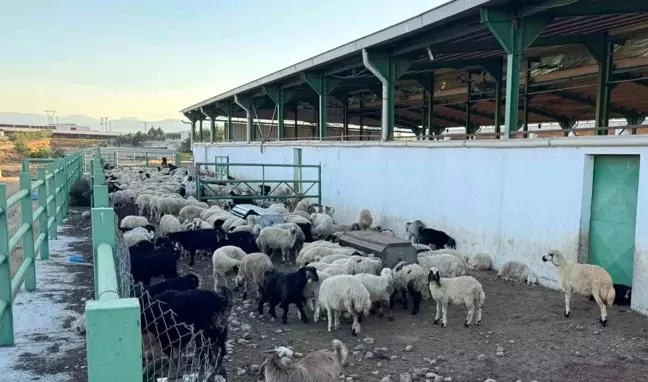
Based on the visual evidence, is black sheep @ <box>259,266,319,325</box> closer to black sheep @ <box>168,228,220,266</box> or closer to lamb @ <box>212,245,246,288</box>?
lamb @ <box>212,245,246,288</box>

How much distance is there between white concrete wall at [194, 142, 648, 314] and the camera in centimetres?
788

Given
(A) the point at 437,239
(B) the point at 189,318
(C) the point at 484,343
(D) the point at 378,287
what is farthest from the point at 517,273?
(B) the point at 189,318

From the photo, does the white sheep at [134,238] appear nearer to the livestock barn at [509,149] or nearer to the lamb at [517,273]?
the livestock barn at [509,149]

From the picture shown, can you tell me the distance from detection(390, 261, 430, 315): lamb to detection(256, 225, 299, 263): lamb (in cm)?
323

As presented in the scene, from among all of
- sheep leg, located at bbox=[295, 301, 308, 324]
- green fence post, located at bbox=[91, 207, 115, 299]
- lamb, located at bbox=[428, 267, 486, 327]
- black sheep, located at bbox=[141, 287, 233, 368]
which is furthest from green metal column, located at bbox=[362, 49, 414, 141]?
green fence post, located at bbox=[91, 207, 115, 299]

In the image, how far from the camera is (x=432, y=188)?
37.2 ft

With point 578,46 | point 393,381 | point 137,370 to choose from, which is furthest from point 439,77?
point 137,370

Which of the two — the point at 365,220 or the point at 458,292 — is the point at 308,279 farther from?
the point at 365,220

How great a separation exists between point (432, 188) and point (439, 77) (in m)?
10.3

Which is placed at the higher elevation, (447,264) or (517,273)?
(447,264)

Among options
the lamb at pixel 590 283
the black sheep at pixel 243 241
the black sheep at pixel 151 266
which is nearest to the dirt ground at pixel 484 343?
the lamb at pixel 590 283

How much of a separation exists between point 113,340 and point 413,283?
6008 mm

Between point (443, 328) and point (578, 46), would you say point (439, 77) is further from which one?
point (443, 328)

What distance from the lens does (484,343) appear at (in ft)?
19.4
